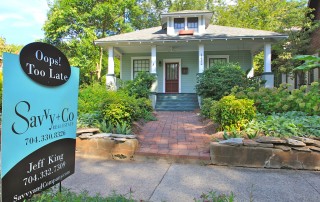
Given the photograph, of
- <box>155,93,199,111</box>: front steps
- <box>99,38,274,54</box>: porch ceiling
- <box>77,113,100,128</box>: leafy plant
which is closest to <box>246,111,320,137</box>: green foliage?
<box>77,113,100,128</box>: leafy plant

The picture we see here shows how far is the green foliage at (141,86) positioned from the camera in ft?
34.9

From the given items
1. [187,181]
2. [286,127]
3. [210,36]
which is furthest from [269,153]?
[210,36]

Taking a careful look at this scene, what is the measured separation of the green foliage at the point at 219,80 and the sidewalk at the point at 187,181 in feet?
16.7

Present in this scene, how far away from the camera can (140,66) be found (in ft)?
47.5

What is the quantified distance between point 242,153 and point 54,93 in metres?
3.45

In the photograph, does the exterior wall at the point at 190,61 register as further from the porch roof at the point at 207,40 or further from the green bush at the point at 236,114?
the green bush at the point at 236,114

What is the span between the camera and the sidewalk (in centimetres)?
306

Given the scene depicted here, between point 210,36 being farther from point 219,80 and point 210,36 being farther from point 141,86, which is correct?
point 141,86

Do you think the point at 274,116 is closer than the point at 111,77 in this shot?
Yes

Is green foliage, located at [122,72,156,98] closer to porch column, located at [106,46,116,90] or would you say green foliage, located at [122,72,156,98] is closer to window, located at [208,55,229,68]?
porch column, located at [106,46,116,90]

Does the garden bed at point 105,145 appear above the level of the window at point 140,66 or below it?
below

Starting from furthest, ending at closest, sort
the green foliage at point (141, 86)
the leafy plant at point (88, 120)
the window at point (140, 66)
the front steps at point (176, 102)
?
1. the window at point (140, 66)
2. the front steps at point (176, 102)
3. the green foliage at point (141, 86)
4. the leafy plant at point (88, 120)

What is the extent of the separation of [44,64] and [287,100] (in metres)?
6.27

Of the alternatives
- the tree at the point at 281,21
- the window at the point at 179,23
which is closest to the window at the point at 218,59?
the window at the point at 179,23
